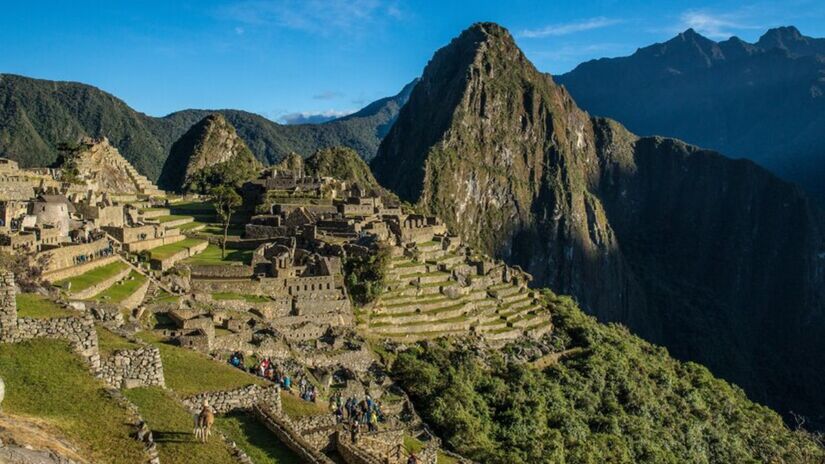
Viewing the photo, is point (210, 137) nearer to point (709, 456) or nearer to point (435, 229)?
point (435, 229)

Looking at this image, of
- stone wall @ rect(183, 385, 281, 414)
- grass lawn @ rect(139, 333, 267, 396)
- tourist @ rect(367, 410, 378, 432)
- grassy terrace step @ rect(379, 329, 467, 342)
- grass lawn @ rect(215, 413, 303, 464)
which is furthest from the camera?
grassy terrace step @ rect(379, 329, 467, 342)

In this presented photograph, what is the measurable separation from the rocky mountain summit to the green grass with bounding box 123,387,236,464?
3929 inches

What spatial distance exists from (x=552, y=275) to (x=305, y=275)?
155146 mm

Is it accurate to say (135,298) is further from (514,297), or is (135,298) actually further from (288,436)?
(514,297)

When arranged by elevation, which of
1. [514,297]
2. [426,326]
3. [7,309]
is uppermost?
[7,309]

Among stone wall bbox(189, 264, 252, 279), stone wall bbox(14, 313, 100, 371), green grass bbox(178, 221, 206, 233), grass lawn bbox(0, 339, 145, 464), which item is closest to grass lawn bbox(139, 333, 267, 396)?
stone wall bbox(14, 313, 100, 371)

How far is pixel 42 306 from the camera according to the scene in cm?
1366

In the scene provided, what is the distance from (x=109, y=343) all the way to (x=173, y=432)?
3.03 m

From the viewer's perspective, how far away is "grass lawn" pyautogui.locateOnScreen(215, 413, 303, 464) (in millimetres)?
13141

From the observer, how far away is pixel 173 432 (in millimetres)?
11945

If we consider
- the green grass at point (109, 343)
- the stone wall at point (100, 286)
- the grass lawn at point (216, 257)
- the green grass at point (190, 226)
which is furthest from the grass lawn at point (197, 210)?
the green grass at point (109, 343)

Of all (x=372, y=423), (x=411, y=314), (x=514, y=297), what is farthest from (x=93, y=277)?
(x=514, y=297)

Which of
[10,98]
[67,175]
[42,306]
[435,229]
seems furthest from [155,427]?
[10,98]

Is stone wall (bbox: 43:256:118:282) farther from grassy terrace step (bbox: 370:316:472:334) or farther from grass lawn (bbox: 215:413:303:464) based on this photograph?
grass lawn (bbox: 215:413:303:464)
